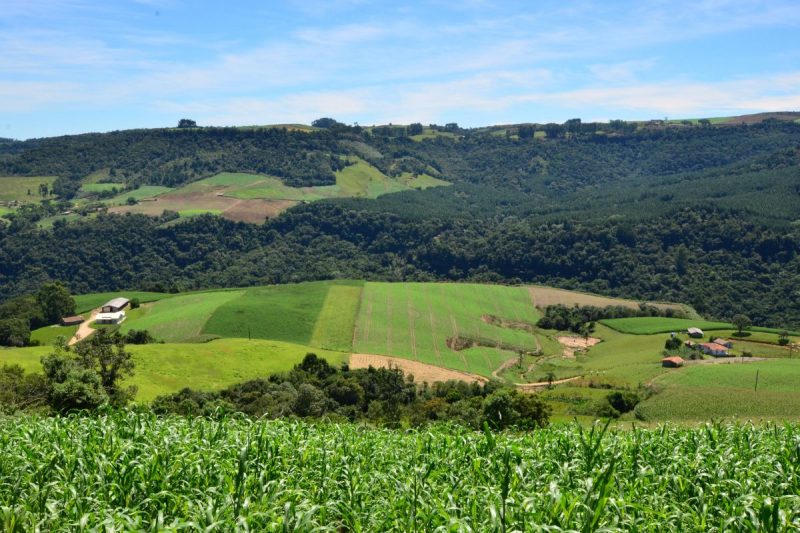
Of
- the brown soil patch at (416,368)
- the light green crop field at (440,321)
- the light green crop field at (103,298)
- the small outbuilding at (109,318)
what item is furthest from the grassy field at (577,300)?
the small outbuilding at (109,318)

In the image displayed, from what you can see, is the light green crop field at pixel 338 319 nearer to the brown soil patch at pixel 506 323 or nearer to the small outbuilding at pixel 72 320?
the brown soil patch at pixel 506 323

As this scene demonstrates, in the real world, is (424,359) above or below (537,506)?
Answer: below

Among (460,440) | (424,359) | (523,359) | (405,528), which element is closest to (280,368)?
(424,359)

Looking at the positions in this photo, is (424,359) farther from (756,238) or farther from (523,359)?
(756,238)

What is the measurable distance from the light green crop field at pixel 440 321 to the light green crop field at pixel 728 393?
116 ft

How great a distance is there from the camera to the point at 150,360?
3435 inches

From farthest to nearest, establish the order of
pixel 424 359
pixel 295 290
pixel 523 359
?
pixel 295 290 → pixel 523 359 → pixel 424 359

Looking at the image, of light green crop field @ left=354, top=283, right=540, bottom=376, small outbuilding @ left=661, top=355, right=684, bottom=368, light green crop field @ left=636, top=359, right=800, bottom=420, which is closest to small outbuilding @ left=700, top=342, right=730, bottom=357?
small outbuilding @ left=661, top=355, right=684, bottom=368

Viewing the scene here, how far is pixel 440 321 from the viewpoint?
137m

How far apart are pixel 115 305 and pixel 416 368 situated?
72308mm

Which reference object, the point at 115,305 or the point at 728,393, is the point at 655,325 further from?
the point at 115,305

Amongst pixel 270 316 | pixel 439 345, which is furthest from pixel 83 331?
pixel 439 345

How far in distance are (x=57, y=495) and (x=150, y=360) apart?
265ft

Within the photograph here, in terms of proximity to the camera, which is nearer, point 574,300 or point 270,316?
point 270,316
